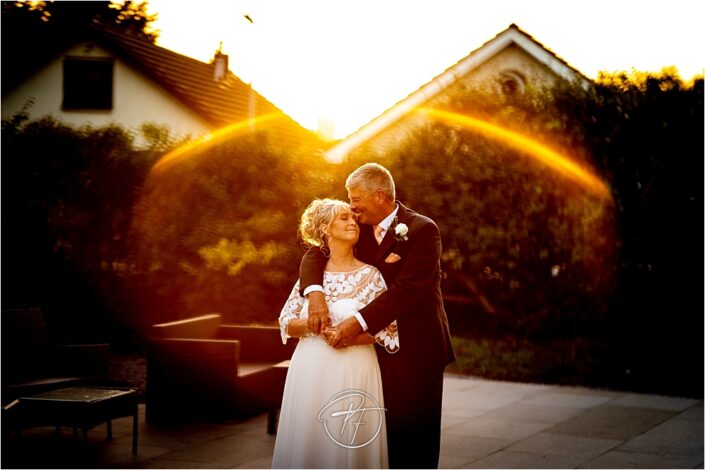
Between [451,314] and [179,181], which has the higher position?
[179,181]

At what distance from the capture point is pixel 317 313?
5.01 m

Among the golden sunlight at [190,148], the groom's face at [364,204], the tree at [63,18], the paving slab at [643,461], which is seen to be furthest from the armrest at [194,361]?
the golden sunlight at [190,148]

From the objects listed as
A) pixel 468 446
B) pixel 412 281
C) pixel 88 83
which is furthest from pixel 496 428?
pixel 88 83

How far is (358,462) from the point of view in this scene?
5.17 meters

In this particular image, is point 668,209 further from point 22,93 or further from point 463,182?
point 22,93

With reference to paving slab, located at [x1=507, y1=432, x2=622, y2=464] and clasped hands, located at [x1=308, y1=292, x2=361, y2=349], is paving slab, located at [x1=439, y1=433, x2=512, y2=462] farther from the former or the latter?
clasped hands, located at [x1=308, y1=292, x2=361, y2=349]

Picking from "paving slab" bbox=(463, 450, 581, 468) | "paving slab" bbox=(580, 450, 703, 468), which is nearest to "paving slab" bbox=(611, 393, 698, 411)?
"paving slab" bbox=(580, 450, 703, 468)

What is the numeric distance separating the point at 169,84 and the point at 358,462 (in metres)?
24.2

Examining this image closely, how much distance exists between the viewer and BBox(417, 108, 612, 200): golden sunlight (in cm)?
1264

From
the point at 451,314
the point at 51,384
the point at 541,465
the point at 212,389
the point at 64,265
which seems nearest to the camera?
the point at 541,465

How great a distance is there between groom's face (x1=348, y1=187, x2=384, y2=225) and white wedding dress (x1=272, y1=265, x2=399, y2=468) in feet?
1.01

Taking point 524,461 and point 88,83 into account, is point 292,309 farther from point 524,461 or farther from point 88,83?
point 88,83

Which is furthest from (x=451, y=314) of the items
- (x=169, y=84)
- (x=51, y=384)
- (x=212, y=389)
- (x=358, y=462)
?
(x=169, y=84)

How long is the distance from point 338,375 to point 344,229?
818 millimetres
